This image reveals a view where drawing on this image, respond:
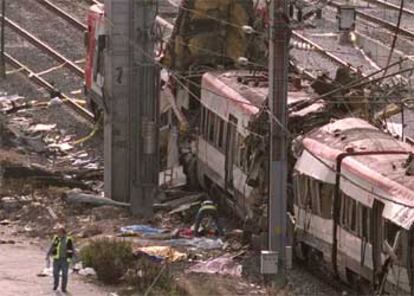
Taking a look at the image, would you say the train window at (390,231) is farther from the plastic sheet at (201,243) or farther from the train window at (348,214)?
the plastic sheet at (201,243)

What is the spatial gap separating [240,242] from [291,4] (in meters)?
5.47

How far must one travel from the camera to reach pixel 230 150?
28.1m

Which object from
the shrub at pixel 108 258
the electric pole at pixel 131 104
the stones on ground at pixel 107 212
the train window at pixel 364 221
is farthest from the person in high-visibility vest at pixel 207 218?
the train window at pixel 364 221

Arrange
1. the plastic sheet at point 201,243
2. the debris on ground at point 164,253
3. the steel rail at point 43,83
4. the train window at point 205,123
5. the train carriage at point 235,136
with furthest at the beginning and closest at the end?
the steel rail at point 43,83, the train window at point 205,123, the plastic sheet at point 201,243, the train carriage at point 235,136, the debris on ground at point 164,253

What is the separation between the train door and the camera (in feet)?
91.5

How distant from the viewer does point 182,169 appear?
31828 mm

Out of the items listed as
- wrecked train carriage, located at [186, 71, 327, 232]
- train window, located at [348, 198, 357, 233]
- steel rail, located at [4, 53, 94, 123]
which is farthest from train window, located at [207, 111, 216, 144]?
steel rail, located at [4, 53, 94, 123]

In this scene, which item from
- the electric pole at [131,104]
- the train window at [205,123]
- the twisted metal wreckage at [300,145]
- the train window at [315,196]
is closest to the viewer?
the twisted metal wreckage at [300,145]

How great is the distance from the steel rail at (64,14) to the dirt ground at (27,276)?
20.3 m

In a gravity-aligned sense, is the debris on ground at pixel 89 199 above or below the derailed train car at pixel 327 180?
below

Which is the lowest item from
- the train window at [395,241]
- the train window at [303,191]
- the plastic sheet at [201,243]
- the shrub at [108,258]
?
the plastic sheet at [201,243]

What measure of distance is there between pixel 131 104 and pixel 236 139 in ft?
11.9

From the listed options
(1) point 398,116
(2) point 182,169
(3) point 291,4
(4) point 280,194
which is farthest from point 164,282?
(1) point 398,116

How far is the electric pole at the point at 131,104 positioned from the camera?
2967cm
